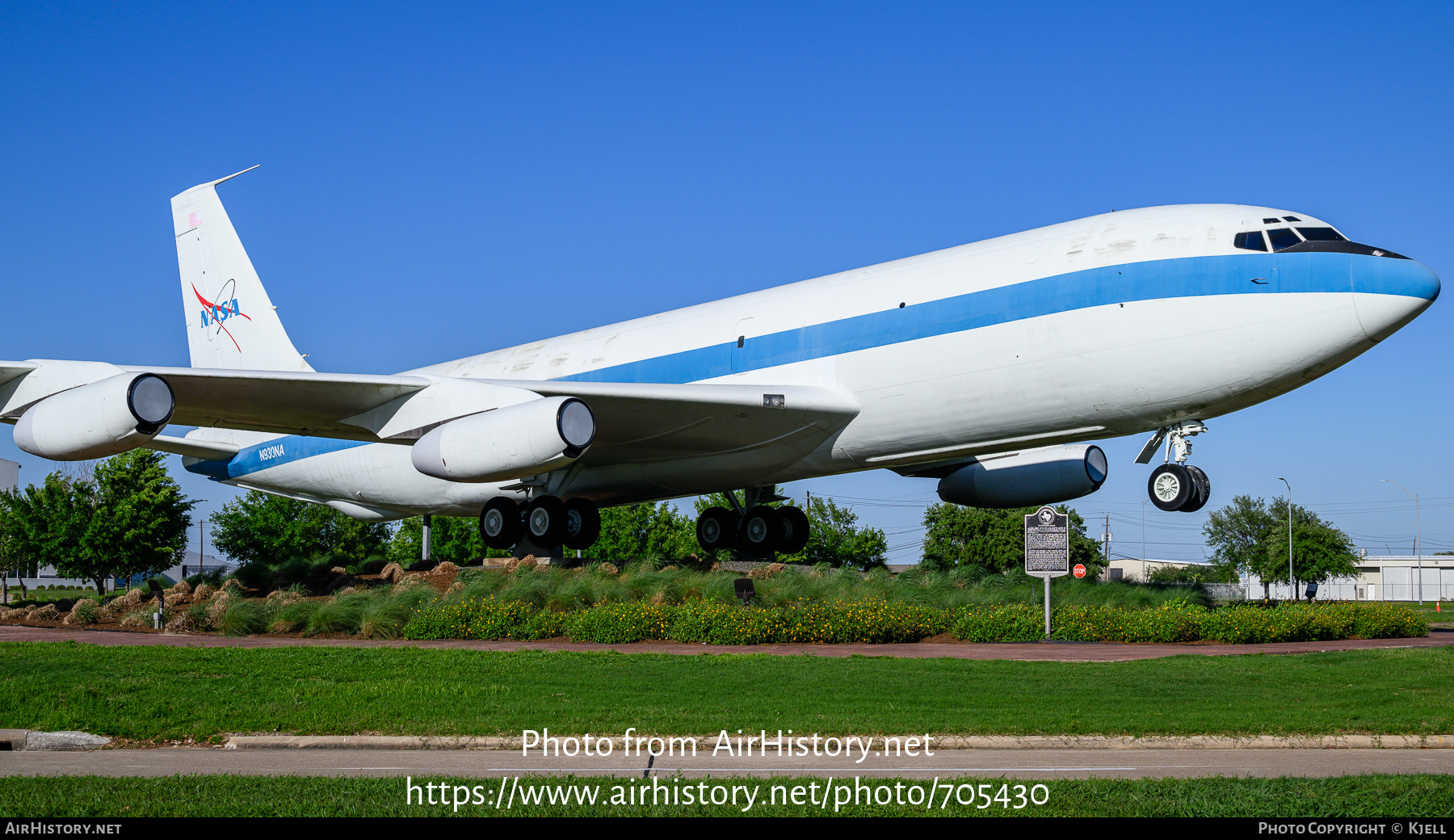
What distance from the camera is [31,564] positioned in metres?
48.4

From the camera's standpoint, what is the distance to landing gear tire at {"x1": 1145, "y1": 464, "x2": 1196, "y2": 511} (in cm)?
1535

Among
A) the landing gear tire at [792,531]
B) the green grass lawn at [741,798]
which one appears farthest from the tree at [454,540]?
the green grass lawn at [741,798]

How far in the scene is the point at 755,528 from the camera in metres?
24.4

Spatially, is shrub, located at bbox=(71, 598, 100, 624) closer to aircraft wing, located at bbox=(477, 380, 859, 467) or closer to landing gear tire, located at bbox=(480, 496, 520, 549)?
→ landing gear tire, located at bbox=(480, 496, 520, 549)

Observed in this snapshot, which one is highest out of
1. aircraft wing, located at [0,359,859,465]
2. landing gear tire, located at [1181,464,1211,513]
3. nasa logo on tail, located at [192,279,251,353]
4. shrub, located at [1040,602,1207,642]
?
nasa logo on tail, located at [192,279,251,353]

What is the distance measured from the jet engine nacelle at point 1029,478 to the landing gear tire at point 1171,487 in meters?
5.01

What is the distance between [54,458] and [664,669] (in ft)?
33.4

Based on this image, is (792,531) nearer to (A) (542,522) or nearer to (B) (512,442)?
(A) (542,522)

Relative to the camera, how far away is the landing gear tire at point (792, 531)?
24.1 meters

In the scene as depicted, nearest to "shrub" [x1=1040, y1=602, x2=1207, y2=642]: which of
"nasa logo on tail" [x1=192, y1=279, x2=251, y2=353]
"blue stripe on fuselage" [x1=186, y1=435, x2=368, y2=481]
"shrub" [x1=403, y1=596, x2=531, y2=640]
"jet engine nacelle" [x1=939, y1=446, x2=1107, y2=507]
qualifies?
"jet engine nacelle" [x1=939, y1=446, x2=1107, y2=507]

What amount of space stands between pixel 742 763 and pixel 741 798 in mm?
1466

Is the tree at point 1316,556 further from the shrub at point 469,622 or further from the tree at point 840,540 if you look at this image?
the shrub at point 469,622

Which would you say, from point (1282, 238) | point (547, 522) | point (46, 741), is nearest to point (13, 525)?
point (547, 522)

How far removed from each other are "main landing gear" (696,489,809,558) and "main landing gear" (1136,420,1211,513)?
9252mm
